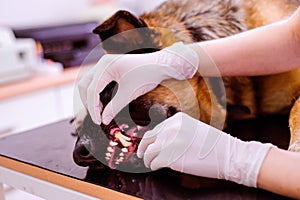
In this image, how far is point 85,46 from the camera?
2656 millimetres

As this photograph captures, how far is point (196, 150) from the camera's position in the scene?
0.70 meters

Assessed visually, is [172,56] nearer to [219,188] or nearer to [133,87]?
[133,87]

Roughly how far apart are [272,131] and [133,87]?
1.05ft

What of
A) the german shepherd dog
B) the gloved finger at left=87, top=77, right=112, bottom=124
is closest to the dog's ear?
the german shepherd dog

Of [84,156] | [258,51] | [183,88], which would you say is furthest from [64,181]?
[258,51]

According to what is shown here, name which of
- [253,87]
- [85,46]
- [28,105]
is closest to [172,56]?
[253,87]

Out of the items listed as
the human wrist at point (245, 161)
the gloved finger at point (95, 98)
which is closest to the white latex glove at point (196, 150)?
the human wrist at point (245, 161)

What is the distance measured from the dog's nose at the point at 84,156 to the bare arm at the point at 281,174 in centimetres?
29

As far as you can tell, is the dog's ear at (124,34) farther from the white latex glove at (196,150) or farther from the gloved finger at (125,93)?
the white latex glove at (196,150)

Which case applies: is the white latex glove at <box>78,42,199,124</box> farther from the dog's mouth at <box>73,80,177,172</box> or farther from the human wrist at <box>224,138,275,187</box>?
the human wrist at <box>224,138,275,187</box>

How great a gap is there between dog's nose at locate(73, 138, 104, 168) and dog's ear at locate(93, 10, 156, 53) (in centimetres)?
22

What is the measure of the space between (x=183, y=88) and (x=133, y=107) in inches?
4.5

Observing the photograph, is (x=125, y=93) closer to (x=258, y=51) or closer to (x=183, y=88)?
(x=183, y=88)

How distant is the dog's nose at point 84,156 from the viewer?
0.76 metres
